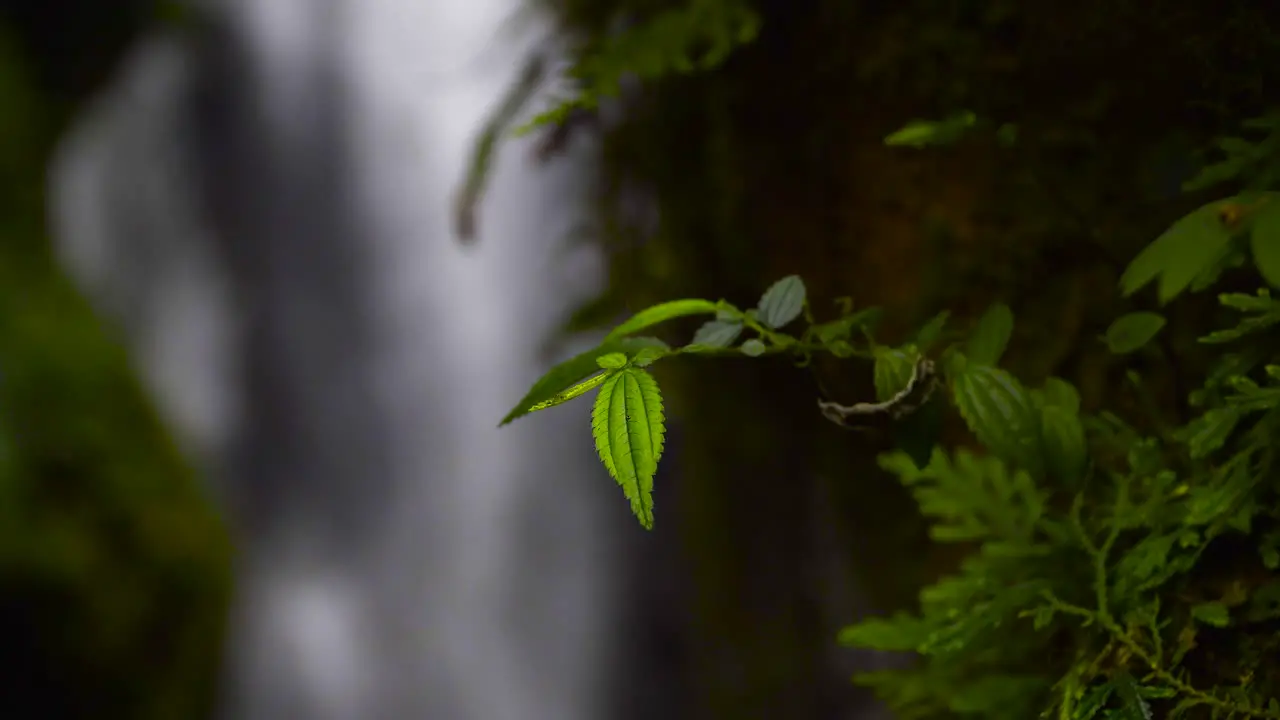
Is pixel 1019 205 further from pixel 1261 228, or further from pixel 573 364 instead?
pixel 573 364

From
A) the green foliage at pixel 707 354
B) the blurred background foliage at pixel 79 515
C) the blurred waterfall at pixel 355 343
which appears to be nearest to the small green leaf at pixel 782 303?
the green foliage at pixel 707 354

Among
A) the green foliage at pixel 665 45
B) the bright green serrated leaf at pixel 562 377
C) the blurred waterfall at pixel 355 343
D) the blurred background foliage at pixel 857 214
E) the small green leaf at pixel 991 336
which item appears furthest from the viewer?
the blurred waterfall at pixel 355 343

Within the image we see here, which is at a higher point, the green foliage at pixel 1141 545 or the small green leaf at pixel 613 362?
the small green leaf at pixel 613 362

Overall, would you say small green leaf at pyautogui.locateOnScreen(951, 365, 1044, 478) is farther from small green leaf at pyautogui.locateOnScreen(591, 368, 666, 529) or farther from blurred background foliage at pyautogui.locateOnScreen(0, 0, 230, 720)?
blurred background foliage at pyautogui.locateOnScreen(0, 0, 230, 720)

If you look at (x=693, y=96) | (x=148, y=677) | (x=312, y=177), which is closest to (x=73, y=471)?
(x=148, y=677)

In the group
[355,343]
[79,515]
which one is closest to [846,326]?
[355,343]

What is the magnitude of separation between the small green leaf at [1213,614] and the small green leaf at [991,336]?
0.26 m

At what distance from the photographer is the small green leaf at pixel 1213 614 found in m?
0.67

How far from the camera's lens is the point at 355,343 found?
2.56m

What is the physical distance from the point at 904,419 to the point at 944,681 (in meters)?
0.42

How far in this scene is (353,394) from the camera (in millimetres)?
2564

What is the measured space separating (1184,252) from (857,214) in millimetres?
653

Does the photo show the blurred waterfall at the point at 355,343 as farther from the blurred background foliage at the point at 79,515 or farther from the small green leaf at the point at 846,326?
the small green leaf at the point at 846,326

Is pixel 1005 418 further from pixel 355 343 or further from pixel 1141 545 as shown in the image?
pixel 355 343
